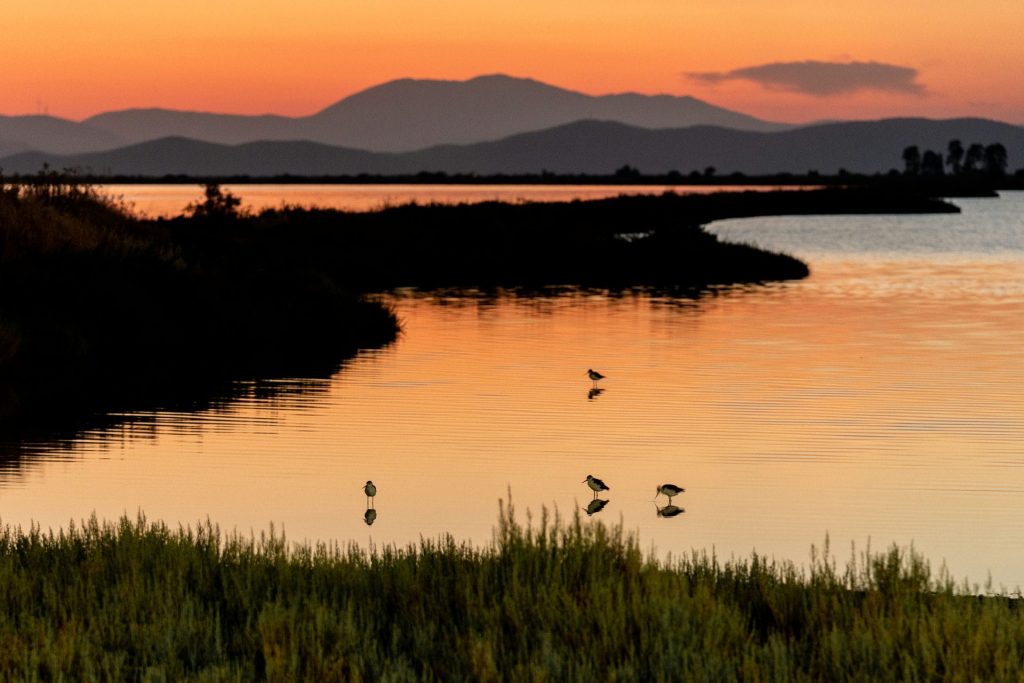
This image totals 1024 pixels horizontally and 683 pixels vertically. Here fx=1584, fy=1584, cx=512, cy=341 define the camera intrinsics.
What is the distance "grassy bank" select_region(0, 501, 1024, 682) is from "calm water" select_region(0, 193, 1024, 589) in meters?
2.38

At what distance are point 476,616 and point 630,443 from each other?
34.2 feet

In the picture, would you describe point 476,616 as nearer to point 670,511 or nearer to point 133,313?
point 670,511

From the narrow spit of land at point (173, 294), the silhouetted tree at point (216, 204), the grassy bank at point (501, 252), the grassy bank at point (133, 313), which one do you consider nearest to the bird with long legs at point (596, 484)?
the narrow spit of land at point (173, 294)

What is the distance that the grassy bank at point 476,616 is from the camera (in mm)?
10602

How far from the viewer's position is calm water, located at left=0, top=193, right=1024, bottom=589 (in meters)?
16.8

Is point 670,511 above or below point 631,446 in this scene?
above

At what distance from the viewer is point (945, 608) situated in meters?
11.4

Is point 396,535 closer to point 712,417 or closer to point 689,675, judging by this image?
point 689,675

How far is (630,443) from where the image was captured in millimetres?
21953

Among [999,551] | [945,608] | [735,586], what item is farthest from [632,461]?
[945,608]

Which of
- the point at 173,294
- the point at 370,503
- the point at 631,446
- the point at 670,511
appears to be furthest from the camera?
the point at 173,294

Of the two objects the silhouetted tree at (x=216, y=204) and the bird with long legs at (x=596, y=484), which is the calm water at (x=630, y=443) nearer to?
the bird with long legs at (x=596, y=484)

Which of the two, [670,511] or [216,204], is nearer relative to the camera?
[670,511]

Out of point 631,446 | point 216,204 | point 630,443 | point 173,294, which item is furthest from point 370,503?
point 216,204
